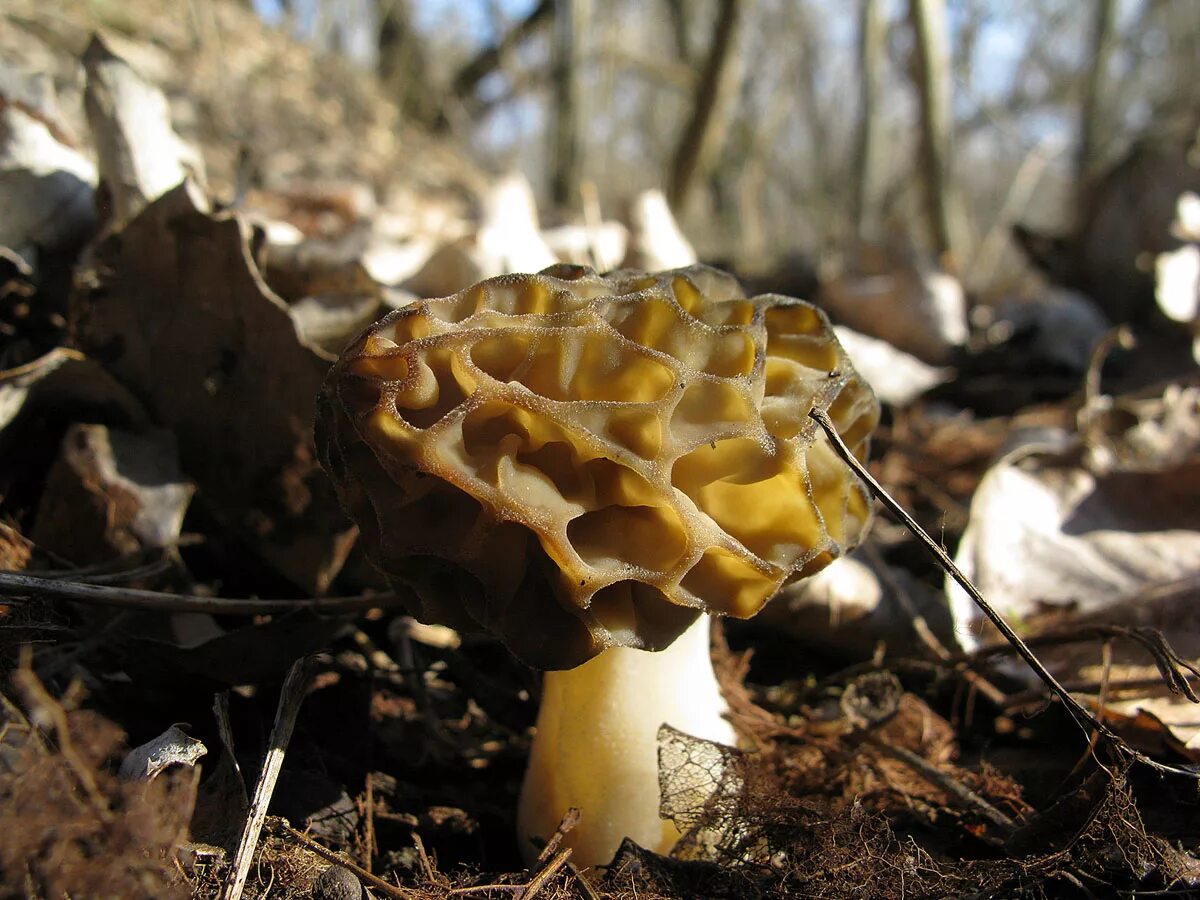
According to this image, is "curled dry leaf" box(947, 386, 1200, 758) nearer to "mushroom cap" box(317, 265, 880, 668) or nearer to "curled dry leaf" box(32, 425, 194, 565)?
"mushroom cap" box(317, 265, 880, 668)

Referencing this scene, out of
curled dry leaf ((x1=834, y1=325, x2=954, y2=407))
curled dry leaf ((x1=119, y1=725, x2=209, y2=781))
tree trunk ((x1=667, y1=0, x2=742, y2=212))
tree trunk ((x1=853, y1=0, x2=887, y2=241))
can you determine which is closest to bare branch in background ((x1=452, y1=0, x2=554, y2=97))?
tree trunk ((x1=853, y1=0, x2=887, y2=241))

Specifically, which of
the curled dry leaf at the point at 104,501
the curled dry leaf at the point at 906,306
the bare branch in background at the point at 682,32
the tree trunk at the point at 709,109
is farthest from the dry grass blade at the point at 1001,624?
the bare branch in background at the point at 682,32

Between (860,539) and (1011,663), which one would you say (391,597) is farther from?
(1011,663)

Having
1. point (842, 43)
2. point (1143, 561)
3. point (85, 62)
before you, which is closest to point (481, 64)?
point (842, 43)

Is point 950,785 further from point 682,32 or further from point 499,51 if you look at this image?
point 499,51

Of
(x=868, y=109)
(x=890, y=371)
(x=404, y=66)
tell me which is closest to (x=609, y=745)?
(x=890, y=371)

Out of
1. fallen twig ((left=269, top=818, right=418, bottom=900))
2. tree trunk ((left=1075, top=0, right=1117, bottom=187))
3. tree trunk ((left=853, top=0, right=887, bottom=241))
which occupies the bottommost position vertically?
fallen twig ((left=269, top=818, right=418, bottom=900))
